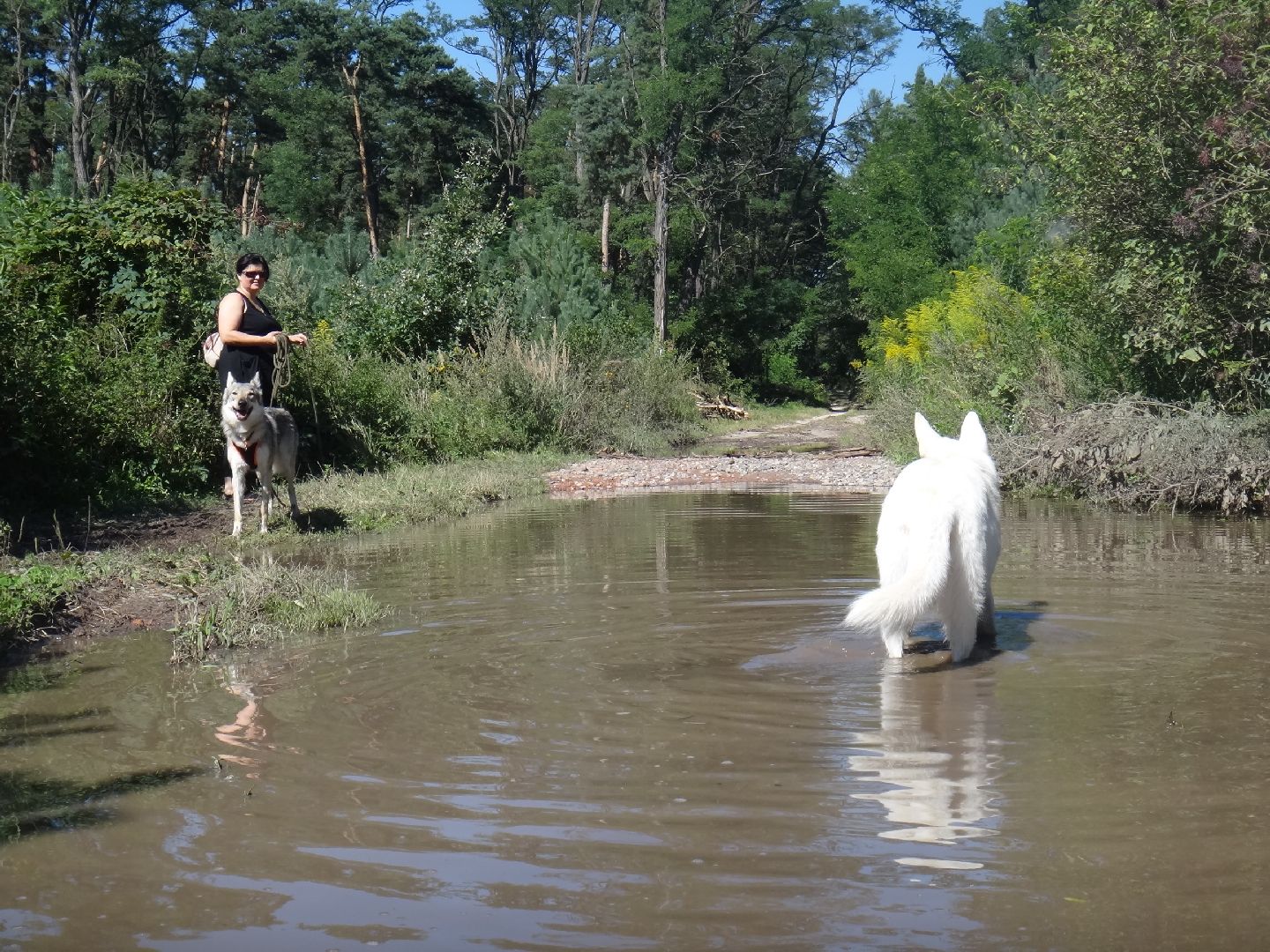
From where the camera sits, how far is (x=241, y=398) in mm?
10711

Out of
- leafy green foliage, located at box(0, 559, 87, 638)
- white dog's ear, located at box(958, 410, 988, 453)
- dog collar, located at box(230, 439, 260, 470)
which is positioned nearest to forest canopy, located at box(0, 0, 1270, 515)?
dog collar, located at box(230, 439, 260, 470)

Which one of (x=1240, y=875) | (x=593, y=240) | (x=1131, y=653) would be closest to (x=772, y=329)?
(x=593, y=240)

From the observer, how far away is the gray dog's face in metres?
10.7

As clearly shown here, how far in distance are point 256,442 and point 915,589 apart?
7.10 m

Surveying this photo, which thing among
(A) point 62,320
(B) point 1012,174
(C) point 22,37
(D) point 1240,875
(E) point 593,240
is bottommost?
(D) point 1240,875

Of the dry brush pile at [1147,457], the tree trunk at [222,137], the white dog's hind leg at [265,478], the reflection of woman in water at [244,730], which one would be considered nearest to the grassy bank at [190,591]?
the white dog's hind leg at [265,478]

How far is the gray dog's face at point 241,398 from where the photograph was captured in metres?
10.7

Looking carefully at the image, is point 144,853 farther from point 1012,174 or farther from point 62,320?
point 1012,174

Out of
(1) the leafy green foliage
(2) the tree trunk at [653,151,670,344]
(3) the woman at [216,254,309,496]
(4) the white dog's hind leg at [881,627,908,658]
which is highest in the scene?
(2) the tree trunk at [653,151,670,344]

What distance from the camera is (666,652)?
6.59 metres

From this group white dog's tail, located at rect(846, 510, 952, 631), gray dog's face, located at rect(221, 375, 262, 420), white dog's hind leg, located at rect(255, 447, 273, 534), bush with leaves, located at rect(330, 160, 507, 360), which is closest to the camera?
white dog's tail, located at rect(846, 510, 952, 631)

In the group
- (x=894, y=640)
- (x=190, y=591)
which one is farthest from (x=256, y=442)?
(x=894, y=640)

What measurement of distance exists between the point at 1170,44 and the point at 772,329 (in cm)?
3489

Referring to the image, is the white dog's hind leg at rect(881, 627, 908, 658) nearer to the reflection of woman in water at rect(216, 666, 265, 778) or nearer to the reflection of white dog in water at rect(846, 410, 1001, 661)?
the reflection of white dog in water at rect(846, 410, 1001, 661)
